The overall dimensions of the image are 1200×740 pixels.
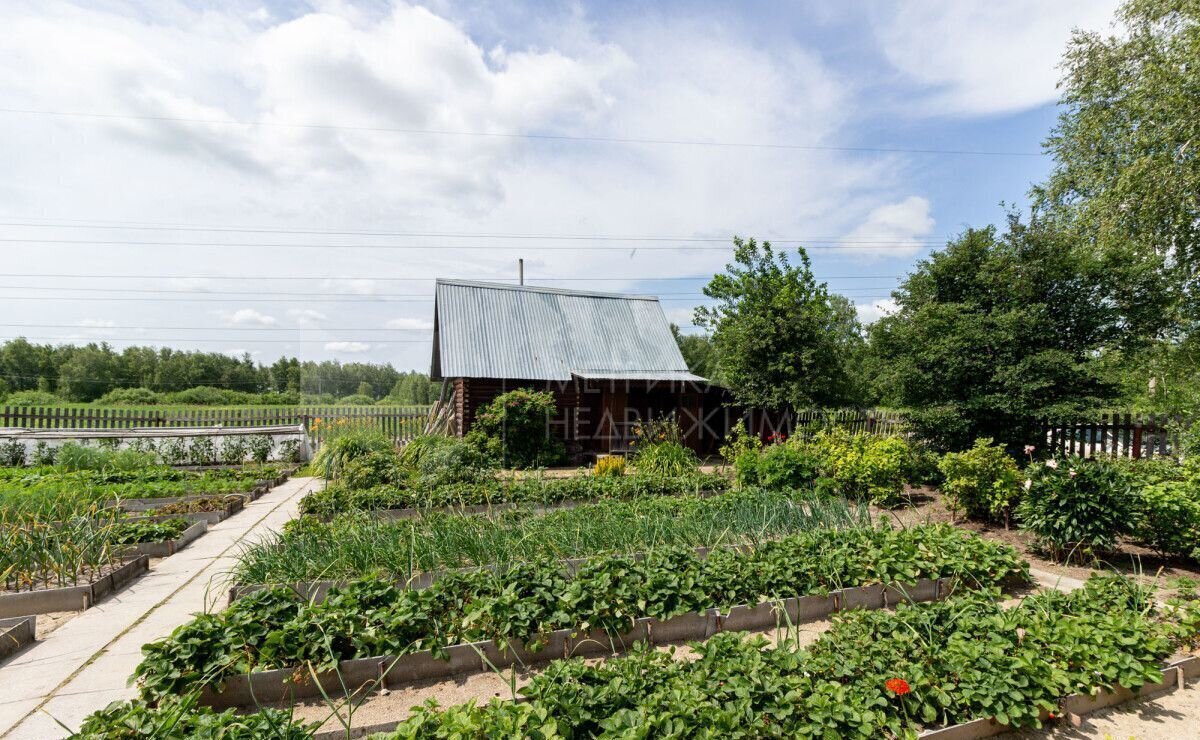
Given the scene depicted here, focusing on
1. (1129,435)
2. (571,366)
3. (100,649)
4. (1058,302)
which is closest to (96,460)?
(100,649)

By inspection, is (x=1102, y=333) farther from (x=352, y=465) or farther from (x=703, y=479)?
(x=352, y=465)

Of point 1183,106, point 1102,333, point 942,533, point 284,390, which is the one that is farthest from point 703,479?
point 284,390

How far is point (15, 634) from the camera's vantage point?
12.2 feet

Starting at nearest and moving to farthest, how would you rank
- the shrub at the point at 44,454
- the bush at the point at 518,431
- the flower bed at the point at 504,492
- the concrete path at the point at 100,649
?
the concrete path at the point at 100,649 → the flower bed at the point at 504,492 → the shrub at the point at 44,454 → the bush at the point at 518,431

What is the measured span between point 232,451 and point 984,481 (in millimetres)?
14591

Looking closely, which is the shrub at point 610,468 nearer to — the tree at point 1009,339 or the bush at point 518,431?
the bush at point 518,431

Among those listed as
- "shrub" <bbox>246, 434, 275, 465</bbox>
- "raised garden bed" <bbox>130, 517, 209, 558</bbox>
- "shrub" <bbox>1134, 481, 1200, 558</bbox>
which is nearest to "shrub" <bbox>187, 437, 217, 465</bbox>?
"shrub" <bbox>246, 434, 275, 465</bbox>

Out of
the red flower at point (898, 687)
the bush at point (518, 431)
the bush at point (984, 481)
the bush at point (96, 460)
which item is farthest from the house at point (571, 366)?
the red flower at point (898, 687)

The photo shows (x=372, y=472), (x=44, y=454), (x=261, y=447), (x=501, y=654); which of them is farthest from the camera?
(x=261, y=447)

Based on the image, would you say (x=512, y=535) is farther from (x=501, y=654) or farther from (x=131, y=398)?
(x=131, y=398)

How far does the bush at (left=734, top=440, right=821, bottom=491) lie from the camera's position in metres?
8.25

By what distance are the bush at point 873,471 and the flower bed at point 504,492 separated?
5.73 ft

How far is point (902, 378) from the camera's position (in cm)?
961

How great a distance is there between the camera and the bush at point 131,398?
30.9m
